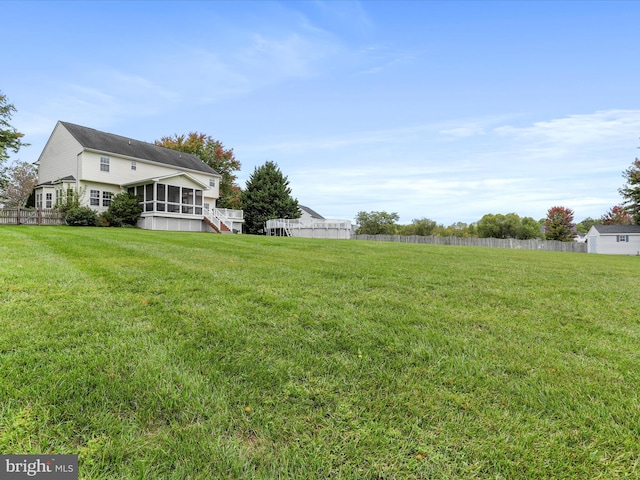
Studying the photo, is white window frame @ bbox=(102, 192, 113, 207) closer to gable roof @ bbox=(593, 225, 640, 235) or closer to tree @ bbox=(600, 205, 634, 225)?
gable roof @ bbox=(593, 225, 640, 235)

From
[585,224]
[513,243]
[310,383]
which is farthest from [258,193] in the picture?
[585,224]

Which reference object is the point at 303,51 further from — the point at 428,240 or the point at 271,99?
the point at 428,240

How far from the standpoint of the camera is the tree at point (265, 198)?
3036cm

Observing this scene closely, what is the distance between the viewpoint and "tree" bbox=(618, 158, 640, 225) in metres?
27.9

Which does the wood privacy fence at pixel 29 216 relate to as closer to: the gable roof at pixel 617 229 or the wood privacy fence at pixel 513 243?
the wood privacy fence at pixel 513 243

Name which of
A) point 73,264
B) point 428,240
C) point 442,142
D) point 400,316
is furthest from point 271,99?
point 428,240

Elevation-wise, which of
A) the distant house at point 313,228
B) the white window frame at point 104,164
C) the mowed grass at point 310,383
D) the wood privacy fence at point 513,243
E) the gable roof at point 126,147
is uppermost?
the gable roof at point 126,147

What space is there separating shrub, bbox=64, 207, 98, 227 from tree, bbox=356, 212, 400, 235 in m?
34.7

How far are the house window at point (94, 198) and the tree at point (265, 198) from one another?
39.9ft

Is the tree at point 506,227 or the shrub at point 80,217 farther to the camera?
the tree at point 506,227

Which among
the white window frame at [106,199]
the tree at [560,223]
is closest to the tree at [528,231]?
the tree at [560,223]

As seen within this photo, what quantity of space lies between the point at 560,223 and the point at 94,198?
51.3 metres

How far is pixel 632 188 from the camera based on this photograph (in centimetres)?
2872

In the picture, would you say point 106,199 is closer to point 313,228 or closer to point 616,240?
point 313,228
